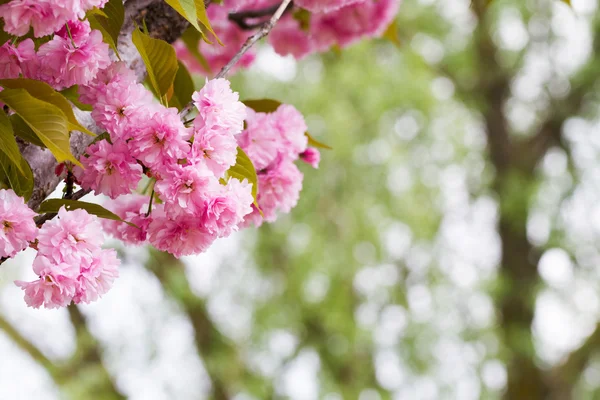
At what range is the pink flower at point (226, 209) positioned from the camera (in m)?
0.68

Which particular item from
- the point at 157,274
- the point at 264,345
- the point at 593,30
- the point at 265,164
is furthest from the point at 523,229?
the point at 265,164

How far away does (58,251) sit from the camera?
2.07 ft

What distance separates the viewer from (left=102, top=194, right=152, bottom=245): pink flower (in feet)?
2.60

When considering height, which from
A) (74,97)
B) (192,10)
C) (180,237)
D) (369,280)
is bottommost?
(369,280)

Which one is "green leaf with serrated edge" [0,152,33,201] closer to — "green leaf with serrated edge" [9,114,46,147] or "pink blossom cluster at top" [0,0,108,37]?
"green leaf with serrated edge" [9,114,46,147]

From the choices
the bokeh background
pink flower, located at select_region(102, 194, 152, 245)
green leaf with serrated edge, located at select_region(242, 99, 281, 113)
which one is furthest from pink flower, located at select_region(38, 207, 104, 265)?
the bokeh background

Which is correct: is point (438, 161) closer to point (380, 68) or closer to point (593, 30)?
point (380, 68)

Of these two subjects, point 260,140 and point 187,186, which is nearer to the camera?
point 187,186

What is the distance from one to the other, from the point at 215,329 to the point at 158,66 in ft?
10.9

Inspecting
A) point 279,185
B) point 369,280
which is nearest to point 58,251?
point 279,185

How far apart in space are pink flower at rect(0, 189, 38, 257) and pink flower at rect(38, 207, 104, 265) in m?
0.01

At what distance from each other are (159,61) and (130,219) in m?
0.19

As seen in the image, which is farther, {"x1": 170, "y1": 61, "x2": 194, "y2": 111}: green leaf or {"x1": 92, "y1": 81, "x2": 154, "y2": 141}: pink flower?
{"x1": 170, "y1": 61, "x2": 194, "y2": 111}: green leaf

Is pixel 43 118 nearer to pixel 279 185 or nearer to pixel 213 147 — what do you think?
pixel 213 147
